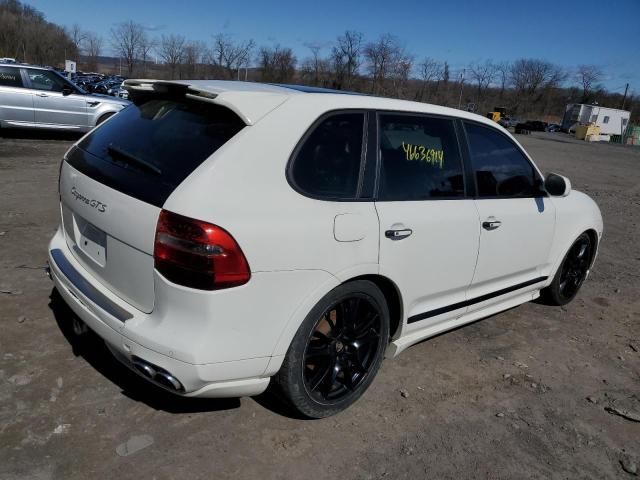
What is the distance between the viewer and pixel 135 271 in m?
2.40

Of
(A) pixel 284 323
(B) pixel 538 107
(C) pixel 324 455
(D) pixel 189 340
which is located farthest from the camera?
(B) pixel 538 107

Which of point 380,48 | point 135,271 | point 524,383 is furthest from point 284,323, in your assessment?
point 380,48

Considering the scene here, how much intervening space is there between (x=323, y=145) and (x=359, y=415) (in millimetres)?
1532

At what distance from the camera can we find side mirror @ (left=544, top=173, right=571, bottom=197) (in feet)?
13.4

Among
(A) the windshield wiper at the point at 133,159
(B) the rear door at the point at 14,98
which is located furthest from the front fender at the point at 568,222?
(B) the rear door at the point at 14,98

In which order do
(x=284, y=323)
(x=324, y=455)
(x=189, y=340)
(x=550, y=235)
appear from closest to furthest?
1. (x=189, y=340)
2. (x=284, y=323)
3. (x=324, y=455)
4. (x=550, y=235)

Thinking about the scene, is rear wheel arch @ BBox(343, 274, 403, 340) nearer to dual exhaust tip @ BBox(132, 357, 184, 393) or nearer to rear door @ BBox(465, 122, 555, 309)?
rear door @ BBox(465, 122, 555, 309)

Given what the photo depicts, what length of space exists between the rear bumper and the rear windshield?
55 centimetres

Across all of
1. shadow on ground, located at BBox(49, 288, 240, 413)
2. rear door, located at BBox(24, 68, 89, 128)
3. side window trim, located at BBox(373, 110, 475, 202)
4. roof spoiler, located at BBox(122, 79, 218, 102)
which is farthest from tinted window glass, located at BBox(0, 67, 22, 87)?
side window trim, located at BBox(373, 110, 475, 202)

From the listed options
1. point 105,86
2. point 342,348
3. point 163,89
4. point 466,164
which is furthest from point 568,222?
point 105,86

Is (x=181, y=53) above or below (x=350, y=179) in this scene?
above

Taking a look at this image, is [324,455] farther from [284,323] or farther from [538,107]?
[538,107]

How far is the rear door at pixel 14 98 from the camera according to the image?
452 inches

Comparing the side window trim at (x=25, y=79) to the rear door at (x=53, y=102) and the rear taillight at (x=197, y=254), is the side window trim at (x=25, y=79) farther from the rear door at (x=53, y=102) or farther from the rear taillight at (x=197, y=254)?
the rear taillight at (x=197, y=254)
